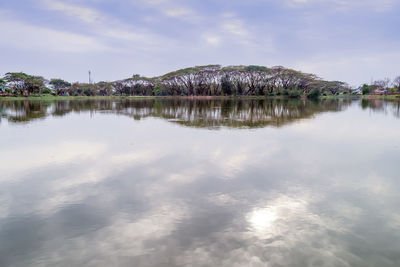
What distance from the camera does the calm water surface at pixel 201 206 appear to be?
13.1 feet

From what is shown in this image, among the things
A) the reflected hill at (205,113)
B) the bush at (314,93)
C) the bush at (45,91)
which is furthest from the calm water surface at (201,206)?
the bush at (45,91)

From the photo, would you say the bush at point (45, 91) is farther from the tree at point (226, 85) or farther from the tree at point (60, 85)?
the tree at point (226, 85)

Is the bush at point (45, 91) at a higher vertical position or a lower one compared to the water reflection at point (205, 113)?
higher

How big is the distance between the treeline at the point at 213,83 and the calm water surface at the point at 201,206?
6816 centimetres

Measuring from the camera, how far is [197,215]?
5070 millimetres

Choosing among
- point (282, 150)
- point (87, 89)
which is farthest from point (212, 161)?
point (87, 89)

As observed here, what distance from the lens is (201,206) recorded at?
5.46m

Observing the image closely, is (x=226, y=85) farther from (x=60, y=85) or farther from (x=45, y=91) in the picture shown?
(x=60, y=85)

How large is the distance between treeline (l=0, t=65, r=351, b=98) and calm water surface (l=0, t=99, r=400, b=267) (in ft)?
224

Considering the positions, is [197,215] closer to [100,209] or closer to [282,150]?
[100,209]

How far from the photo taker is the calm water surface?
3.98 meters

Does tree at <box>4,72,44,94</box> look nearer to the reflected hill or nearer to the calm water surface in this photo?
the reflected hill

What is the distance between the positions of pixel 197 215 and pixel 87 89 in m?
101

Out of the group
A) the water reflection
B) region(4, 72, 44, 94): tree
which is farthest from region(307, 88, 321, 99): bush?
region(4, 72, 44, 94): tree
